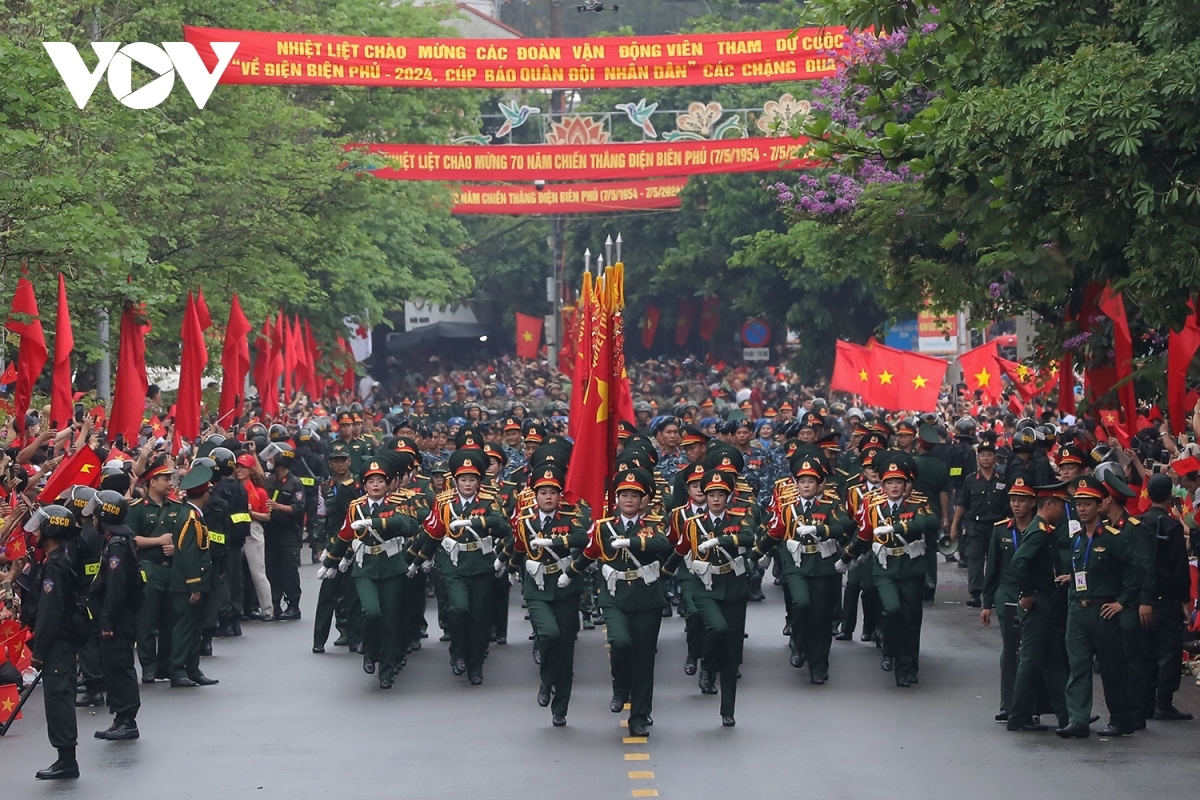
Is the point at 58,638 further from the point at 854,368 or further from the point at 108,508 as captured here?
the point at 854,368

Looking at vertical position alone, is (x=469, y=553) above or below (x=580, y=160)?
below

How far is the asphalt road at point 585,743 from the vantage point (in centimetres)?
1201

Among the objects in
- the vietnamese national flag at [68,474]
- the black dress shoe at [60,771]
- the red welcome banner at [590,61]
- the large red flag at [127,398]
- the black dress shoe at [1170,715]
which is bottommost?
the black dress shoe at [60,771]

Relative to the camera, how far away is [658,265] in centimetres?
5859

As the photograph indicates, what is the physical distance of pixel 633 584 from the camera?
14.0 metres

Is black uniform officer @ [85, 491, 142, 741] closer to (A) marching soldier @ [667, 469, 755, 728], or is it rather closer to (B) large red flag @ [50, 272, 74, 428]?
(A) marching soldier @ [667, 469, 755, 728]

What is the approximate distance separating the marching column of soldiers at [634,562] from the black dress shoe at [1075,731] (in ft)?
0.06

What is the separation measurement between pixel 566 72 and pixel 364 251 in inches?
236

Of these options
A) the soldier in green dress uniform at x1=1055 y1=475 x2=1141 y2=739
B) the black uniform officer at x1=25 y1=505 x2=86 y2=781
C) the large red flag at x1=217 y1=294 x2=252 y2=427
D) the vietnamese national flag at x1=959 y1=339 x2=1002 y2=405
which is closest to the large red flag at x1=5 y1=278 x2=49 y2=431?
the large red flag at x1=217 y1=294 x2=252 y2=427

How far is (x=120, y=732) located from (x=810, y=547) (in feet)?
18.7

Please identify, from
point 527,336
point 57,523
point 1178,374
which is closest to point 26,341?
point 57,523

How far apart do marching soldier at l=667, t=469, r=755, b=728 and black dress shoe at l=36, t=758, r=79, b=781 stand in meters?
4.16

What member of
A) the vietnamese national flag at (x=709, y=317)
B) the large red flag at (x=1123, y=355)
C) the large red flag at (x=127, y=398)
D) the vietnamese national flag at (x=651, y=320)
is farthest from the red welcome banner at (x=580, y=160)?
the large red flag at (x=1123, y=355)

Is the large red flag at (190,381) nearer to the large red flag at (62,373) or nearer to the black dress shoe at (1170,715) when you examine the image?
the large red flag at (62,373)
